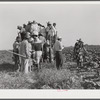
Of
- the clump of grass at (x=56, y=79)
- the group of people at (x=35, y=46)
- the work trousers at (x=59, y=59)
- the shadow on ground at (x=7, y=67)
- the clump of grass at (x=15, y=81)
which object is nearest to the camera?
the clump of grass at (x=56, y=79)

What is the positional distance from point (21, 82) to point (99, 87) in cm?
327

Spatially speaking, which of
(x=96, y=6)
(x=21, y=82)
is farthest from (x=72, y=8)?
(x=21, y=82)

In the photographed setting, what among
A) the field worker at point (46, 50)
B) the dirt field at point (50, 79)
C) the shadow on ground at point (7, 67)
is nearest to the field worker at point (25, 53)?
the dirt field at point (50, 79)

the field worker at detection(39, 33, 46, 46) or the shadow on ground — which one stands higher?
the field worker at detection(39, 33, 46, 46)

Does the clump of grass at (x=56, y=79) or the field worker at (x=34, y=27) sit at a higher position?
the field worker at (x=34, y=27)

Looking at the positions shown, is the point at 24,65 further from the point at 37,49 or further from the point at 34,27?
the point at 34,27

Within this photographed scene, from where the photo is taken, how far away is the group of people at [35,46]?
1463 centimetres

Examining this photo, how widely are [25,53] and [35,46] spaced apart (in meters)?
0.85

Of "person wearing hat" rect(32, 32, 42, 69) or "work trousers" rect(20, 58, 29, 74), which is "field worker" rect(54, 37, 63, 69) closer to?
"person wearing hat" rect(32, 32, 42, 69)

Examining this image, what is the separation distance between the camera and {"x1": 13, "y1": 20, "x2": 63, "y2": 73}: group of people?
48.0 ft

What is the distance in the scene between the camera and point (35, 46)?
15203 mm

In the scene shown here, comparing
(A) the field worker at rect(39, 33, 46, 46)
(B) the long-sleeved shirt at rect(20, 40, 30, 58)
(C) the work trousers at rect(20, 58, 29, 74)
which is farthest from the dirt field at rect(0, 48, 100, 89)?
(A) the field worker at rect(39, 33, 46, 46)

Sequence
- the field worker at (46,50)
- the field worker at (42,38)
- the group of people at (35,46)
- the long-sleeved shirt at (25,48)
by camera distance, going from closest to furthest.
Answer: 1. the long-sleeved shirt at (25,48)
2. the group of people at (35,46)
3. the field worker at (42,38)
4. the field worker at (46,50)

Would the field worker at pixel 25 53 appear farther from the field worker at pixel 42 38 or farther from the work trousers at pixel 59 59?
the field worker at pixel 42 38
